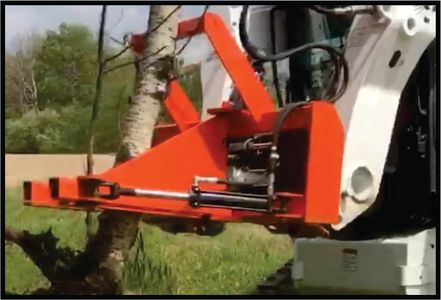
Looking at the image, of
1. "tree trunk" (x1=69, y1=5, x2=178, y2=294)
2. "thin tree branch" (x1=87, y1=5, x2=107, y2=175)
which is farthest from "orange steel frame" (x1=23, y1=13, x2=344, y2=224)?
"thin tree branch" (x1=87, y1=5, x2=107, y2=175)

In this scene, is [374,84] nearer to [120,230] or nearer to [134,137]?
[134,137]

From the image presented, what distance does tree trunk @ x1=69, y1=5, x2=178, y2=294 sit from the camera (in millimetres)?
4012

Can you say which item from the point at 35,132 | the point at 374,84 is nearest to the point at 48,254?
the point at 374,84

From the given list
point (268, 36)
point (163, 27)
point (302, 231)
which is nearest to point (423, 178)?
point (302, 231)

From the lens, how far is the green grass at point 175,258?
545cm

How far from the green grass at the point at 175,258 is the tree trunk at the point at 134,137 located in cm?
90

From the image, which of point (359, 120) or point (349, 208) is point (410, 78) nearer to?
point (359, 120)

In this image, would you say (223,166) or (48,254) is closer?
(223,166)

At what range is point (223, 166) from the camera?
329cm

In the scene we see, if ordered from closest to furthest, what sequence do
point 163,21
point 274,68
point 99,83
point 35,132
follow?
point 274,68 < point 163,21 < point 99,83 < point 35,132

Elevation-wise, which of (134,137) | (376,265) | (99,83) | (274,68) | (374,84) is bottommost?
(376,265)

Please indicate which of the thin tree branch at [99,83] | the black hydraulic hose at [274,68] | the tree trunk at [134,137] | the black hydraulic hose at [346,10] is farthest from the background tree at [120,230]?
the black hydraulic hose at [346,10]

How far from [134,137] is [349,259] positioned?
3.98 feet

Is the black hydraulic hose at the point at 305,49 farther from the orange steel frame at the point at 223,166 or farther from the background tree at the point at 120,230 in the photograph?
the background tree at the point at 120,230
